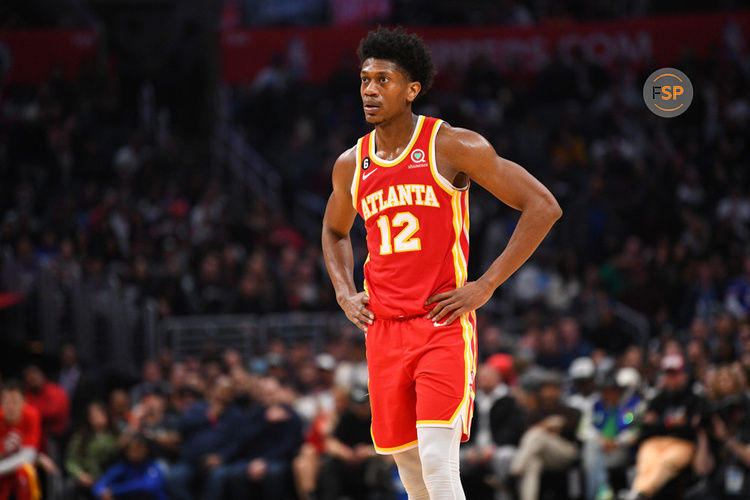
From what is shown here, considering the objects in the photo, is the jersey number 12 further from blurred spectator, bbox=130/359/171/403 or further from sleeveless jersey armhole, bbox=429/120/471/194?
blurred spectator, bbox=130/359/171/403

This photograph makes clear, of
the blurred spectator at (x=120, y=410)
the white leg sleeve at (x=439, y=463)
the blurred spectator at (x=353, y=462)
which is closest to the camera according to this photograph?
the white leg sleeve at (x=439, y=463)

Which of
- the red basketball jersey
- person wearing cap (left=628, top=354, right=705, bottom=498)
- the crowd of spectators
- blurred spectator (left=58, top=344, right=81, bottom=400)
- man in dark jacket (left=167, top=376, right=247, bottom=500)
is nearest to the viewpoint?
the red basketball jersey

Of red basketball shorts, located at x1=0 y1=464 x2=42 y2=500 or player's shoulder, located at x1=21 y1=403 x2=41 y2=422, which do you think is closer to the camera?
red basketball shorts, located at x1=0 y1=464 x2=42 y2=500

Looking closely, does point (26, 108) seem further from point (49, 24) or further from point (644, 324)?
point (644, 324)

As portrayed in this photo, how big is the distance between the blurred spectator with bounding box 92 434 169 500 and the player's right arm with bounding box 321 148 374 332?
22.1 ft

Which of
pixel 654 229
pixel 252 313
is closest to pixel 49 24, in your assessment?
pixel 252 313

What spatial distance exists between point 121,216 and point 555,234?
24.3 ft

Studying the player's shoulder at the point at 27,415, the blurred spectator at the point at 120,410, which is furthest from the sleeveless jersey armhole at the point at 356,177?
the blurred spectator at the point at 120,410

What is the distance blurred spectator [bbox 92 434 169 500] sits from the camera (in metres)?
11.9

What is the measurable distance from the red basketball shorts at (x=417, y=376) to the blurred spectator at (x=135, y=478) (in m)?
7.04

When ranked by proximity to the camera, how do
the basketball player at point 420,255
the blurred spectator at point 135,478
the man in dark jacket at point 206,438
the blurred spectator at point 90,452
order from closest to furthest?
the basketball player at point 420,255
the blurred spectator at point 135,478
the man in dark jacket at point 206,438
the blurred spectator at point 90,452

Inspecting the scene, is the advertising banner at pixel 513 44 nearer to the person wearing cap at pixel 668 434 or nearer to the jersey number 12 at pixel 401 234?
the person wearing cap at pixel 668 434

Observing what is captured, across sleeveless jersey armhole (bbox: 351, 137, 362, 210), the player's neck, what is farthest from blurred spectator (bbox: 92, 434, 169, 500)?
the player's neck

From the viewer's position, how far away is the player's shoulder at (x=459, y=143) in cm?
531
